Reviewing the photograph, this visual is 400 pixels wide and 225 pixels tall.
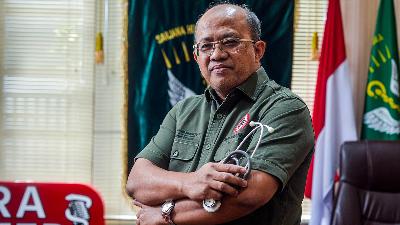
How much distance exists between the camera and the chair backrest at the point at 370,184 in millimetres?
2906

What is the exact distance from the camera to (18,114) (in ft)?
11.4

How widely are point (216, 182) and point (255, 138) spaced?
18 cm

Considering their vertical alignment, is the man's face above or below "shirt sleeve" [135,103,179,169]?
above

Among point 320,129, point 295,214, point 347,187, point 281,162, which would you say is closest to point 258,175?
point 281,162

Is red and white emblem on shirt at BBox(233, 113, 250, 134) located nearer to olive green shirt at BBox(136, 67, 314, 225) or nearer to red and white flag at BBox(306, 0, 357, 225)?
olive green shirt at BBox(136, 67, 314, 225)

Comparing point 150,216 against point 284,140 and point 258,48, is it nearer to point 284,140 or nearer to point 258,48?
point 284,140

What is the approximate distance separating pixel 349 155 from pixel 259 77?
162 cm

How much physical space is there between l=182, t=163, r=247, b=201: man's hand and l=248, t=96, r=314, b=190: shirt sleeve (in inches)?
2.8

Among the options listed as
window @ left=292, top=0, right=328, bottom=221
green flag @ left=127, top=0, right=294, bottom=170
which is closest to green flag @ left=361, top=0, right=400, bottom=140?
window @ left=292, top=0, right=328, bottom=221

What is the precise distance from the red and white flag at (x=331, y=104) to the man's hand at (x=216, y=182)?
7.05 feet

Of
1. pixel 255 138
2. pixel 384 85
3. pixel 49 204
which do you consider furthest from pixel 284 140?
pixel 384 85

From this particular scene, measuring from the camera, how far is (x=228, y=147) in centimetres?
141

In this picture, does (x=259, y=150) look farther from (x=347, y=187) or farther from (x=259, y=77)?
(x=347, y=187)

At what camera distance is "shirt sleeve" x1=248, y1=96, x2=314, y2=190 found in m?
1.31
